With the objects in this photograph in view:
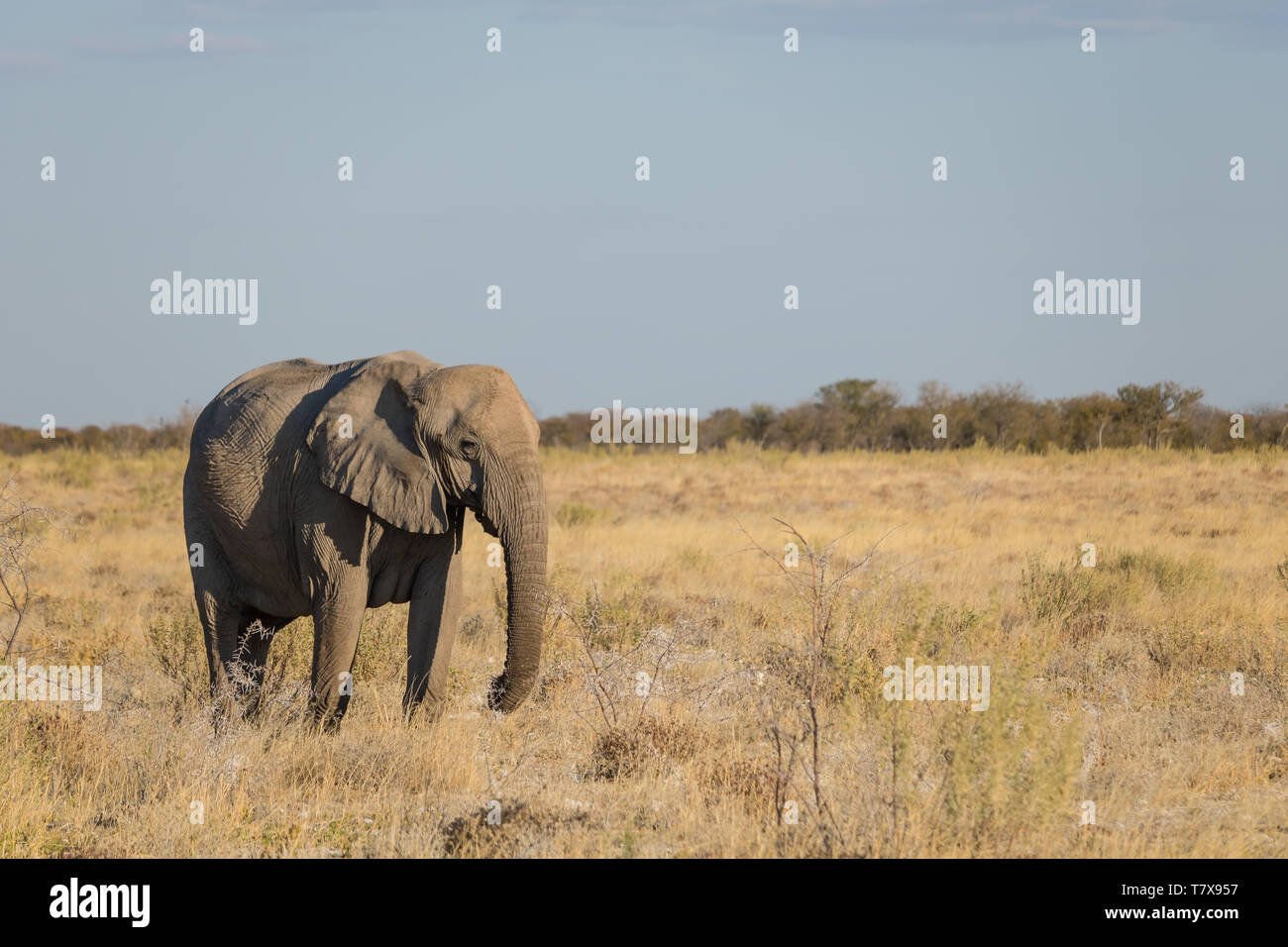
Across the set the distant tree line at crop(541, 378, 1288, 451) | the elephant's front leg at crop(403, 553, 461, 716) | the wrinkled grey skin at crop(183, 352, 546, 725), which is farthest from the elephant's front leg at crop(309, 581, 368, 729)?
the distant tree line at crop(541, 378, 1288, 451)

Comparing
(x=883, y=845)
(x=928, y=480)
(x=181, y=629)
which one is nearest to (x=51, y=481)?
(x=928, y=480)

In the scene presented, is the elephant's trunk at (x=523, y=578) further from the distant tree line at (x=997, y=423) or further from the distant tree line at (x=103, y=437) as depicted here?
the distant tree line at (x=103, y=437)

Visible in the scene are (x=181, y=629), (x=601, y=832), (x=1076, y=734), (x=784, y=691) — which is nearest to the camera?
(x=1076, y=734)

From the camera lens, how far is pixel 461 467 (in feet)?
23.4

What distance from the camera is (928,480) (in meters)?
28.0

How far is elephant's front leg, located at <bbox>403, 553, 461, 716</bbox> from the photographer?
7.66 m

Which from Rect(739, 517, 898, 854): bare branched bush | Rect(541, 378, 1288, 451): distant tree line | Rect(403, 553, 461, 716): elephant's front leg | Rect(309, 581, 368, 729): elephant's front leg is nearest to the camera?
Rect(739, 517, 898, 854): bare branched bush

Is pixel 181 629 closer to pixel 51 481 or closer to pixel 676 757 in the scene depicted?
pixel 676 757

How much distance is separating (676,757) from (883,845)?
6.77ft

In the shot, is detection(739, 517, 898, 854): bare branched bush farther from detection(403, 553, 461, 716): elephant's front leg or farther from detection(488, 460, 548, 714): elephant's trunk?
detection(403, 553, 461, 716): elephant's front leg

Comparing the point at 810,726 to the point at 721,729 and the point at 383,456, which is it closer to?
the point at 721,729

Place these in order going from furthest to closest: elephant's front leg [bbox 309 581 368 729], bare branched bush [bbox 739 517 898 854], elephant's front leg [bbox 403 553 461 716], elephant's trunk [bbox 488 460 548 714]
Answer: elephant's front leg [bbox 403 553 461 716], elephant's front leg [bbox 309 581 368 729], elephant's trunk [bbox 488 460 548 714], bare branched bush [bbox 739 517 898 854]

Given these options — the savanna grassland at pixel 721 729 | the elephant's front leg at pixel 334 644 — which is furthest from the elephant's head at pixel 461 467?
the savanna grassland at pixel 721 729
